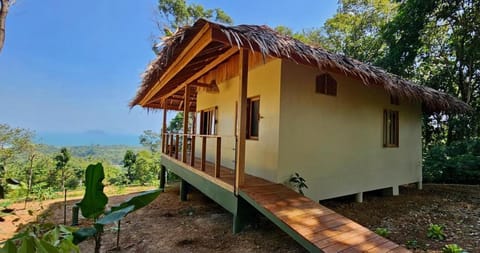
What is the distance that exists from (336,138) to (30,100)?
4891cm

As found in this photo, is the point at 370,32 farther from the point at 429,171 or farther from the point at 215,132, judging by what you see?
the point at 215,132

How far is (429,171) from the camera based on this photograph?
9.12 m

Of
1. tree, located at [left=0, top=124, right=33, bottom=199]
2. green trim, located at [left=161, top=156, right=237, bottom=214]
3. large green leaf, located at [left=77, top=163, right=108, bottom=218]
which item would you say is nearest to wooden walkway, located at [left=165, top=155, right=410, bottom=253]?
green trim, located at [left=161, top=156, right=237, bottom=214]

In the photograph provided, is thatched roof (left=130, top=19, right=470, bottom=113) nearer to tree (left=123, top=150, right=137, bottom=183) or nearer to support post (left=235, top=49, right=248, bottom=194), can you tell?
support post (left=235, top=49, right=248, bottom=194)

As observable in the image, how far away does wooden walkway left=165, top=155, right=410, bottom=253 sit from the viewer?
2.76 metres

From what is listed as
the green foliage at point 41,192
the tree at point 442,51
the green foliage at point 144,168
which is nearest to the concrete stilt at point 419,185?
the tree at point 442,51

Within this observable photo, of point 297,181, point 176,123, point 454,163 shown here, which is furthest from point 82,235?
point 176,123

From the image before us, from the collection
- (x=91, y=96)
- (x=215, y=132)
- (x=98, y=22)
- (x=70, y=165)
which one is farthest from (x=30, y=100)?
(x=215, y=132)

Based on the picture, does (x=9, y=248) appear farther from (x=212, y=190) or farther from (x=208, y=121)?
(x=208, y=121)

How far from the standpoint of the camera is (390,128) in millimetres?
6793

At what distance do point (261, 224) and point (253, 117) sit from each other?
233 cm

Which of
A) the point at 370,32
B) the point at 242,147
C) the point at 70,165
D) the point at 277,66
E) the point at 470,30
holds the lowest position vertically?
the point at 70,165

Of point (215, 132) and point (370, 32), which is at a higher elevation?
point (370, 32)

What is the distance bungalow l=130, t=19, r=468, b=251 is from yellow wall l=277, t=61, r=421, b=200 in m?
0.02
